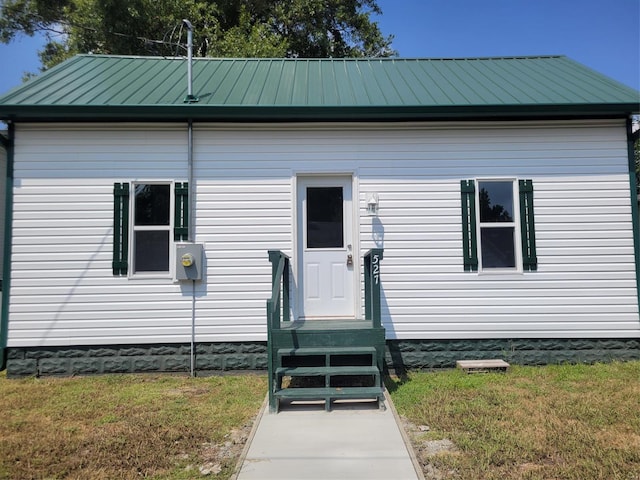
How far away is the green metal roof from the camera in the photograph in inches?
216

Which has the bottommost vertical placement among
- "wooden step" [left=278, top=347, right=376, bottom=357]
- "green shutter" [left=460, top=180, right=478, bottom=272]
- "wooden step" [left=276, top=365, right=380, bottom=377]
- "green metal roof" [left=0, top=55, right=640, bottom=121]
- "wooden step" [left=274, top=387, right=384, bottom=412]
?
"wooden step" [left=274, top=387, right=384, bottom=412]

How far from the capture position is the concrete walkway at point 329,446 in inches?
116

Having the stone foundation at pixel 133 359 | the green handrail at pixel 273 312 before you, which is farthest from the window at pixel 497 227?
the stone foundation at pixel 133 359

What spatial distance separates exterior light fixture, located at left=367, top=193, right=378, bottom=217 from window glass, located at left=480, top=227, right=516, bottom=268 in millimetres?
1529

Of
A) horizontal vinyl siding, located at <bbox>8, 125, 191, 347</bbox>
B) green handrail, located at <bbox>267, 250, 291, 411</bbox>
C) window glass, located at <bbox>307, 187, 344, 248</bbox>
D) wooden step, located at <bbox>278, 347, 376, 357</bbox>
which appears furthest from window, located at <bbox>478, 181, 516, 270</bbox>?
horizontal vinyl siding, located at <bbox>8, 125, 191, 347</bbox>

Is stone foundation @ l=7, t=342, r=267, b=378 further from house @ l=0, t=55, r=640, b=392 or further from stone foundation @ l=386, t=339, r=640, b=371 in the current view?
stone foundation @ l=386, t=339, r=640, b=371

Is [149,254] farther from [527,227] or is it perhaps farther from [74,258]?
[527,227]

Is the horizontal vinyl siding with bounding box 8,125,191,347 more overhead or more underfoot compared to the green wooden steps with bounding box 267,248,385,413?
more overhead

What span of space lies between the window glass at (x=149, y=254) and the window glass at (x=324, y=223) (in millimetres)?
2042

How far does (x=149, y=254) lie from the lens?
5695 millimetres

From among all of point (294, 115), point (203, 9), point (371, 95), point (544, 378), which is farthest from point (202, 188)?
point (203, 9)

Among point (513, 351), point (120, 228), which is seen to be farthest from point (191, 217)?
point (513, 351)

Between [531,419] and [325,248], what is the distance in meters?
3.19

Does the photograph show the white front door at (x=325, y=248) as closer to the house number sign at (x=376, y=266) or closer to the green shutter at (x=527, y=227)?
the house number sign at (x=376, y=266)
